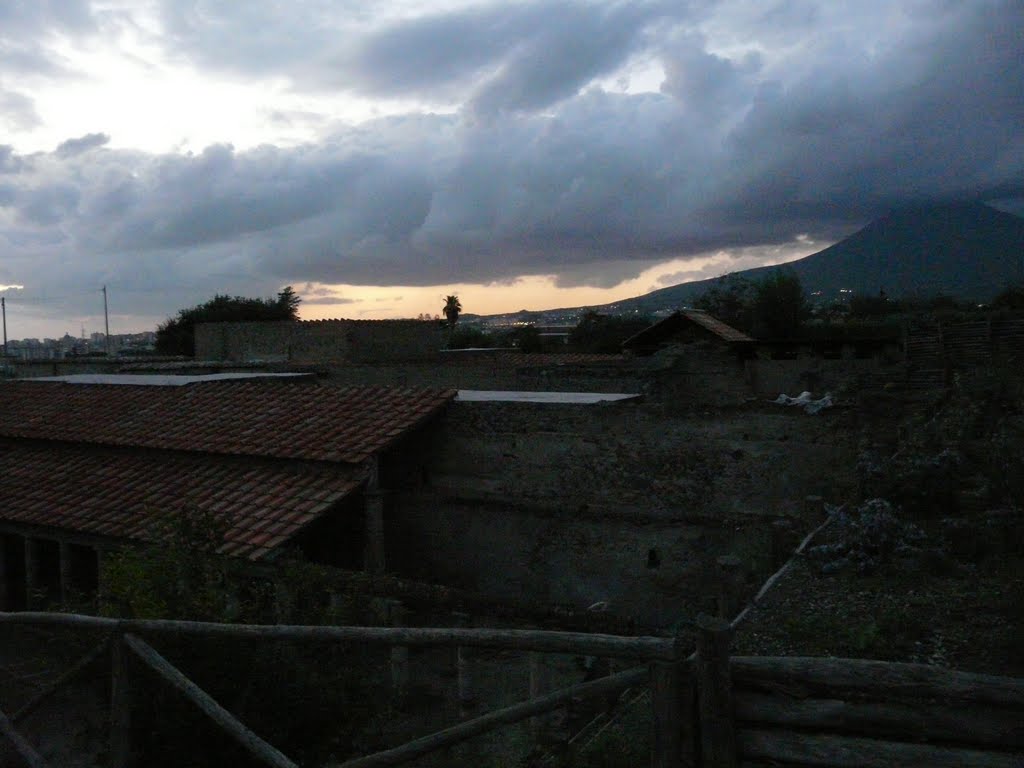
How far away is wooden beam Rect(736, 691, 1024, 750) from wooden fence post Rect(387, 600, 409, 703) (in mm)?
3020

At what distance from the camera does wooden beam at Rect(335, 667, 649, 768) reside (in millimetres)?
2676

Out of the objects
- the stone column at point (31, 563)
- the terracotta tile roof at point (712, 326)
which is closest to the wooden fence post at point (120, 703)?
the stone column at point (31, 563)

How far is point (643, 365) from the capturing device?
20.0m

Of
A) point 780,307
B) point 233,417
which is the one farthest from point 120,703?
point 780,307

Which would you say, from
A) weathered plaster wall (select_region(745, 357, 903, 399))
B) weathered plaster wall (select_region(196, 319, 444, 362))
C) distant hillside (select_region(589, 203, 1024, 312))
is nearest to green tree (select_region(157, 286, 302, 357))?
weathered plaster wall (select_region(196, 319, 444, 362))

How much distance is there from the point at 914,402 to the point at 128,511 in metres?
10.6

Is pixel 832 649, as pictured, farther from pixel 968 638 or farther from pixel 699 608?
pixel 699 608

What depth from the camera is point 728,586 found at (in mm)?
8523

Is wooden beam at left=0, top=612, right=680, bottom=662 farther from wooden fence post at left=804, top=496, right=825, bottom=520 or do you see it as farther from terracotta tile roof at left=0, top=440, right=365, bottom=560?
wooden fence post at left=804, top=496, right=825, bottom=520

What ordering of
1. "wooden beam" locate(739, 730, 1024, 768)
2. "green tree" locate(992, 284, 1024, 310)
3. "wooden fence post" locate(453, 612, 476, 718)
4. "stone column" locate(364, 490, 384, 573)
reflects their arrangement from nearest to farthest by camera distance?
"wooden beam" locate(739, 730, 1024, 768), "wooden fence post" locate(453, 612, 476, 718), "stone column" locate(364, 490, 384, 573), "green tree" locate(992, 284, 1024, 310)

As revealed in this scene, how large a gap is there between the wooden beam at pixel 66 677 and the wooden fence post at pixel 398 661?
190 centimetres

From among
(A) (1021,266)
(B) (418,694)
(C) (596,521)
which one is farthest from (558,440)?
(A) (1021,266)

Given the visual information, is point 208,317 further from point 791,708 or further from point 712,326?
point 791,708

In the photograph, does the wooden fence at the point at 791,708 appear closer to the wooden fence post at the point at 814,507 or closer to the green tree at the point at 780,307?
the wooden fence post at the point at 814,507
